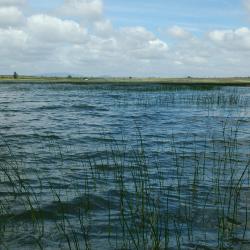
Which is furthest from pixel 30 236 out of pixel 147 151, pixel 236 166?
pixel 147 151

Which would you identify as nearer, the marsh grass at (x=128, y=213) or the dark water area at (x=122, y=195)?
the marsh grass at (x=128, y=213)

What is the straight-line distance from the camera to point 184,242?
27.0ft

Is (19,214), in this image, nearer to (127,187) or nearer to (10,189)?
(10,189)

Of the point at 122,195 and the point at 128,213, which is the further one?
the point at 128,213

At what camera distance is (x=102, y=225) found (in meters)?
9.15

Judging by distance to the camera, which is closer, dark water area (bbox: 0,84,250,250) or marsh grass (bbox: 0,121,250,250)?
marsh grass (bbox: 0,121,250,250)

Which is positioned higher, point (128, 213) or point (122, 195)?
point (122, 195)

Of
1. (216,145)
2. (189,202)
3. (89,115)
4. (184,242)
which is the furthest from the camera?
(89,115)

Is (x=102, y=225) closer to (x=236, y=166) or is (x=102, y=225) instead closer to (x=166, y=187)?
(x=166, y=187)

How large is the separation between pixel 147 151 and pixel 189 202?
7261 millimetres

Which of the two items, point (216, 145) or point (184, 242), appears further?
point (216, 145)

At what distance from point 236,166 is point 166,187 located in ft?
11.4

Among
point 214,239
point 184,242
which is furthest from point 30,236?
point 214,239

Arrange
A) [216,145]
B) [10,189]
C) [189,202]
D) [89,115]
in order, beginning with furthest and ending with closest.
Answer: [89,115], [216,145], [10,189], [189,202]
